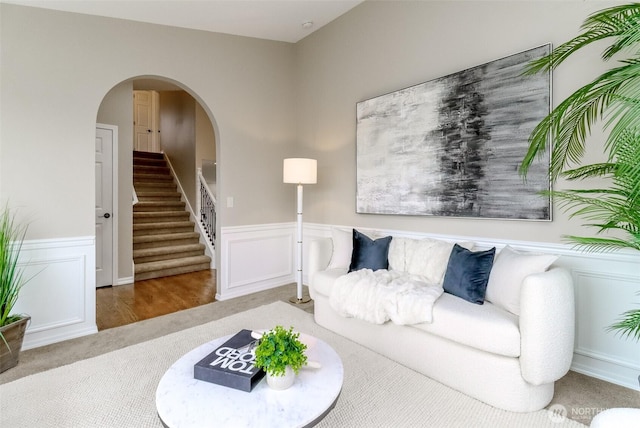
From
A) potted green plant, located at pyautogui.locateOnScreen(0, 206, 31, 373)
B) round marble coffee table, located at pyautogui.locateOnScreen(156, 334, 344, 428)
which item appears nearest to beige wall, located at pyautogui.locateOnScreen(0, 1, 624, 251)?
potted green plant, located at pyautogui.locateOnScreen(0, 206, 31, 373)

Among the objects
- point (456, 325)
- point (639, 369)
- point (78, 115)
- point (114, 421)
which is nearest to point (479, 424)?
point (456, 325)

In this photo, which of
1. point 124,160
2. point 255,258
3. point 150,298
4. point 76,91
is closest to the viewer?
point 76,91

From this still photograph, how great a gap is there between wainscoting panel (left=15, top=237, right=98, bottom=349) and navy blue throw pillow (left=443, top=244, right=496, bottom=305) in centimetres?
309

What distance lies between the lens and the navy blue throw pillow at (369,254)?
2828 millimetres

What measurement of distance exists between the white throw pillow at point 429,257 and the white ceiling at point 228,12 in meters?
2.74

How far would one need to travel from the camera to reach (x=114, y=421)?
170 centimetres

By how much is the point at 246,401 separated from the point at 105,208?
13.2 feet

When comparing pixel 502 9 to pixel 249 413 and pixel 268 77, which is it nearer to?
pixel 268 77

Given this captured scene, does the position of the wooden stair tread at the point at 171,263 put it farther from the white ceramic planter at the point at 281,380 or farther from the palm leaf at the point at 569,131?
the palm leaf at the point at 569,131

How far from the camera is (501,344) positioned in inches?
69.3

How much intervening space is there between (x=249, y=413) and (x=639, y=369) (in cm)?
238

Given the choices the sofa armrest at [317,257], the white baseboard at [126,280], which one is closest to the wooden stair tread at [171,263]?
the white baseboard at [126,280]

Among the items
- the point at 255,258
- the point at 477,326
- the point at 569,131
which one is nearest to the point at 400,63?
the point at 569,131

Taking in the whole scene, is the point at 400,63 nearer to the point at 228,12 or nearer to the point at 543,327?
the point at 228,12
